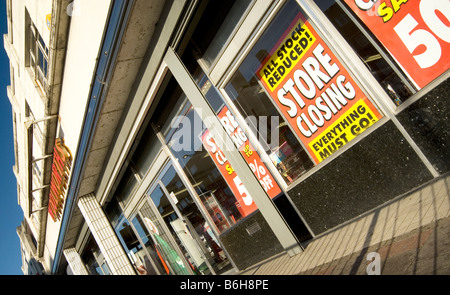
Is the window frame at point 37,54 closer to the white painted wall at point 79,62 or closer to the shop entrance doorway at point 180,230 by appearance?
the white painted wall at point 79,62

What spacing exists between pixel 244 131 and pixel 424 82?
246cm

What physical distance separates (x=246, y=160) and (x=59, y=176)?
7641 mm

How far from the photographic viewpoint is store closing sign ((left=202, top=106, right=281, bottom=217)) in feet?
16.1

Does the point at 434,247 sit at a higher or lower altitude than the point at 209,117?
lower

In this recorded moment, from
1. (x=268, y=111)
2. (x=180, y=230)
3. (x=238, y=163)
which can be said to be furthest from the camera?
(x=180, y=230)

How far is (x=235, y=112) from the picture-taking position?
4.97m

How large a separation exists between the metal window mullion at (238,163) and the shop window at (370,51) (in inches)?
84.7

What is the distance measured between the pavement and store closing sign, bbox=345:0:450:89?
107 centimetres

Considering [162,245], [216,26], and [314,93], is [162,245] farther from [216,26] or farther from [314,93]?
[314,93]

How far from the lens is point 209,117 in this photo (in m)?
5.24

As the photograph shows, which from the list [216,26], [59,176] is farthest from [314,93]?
[59,176]

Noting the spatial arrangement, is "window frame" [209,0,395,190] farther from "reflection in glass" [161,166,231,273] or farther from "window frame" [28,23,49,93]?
"window frame" [28,23,49,93]
